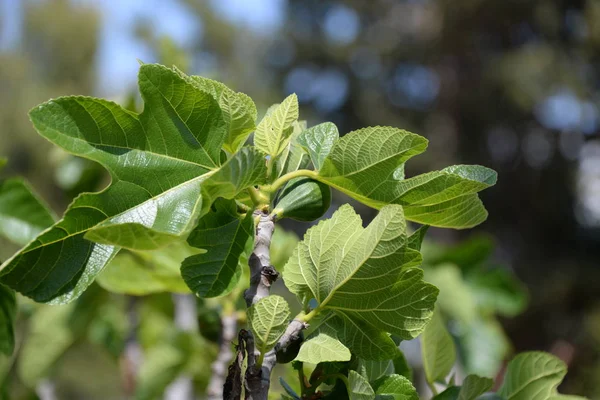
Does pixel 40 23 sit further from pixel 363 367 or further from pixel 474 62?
pixel 363 367

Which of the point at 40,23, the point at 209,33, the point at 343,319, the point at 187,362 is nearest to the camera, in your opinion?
the point at 343,319

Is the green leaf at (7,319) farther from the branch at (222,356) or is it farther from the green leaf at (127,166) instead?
the branch at (222,356)

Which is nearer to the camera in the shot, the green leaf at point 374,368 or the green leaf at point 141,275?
the green leaf at point 374,368

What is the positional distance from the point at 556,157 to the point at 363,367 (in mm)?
10536

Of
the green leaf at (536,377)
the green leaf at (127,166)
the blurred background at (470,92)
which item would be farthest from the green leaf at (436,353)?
the blurred background at (470,92)

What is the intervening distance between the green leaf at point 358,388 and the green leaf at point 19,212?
50cm

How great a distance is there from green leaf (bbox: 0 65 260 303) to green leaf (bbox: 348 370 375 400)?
6.5 inches

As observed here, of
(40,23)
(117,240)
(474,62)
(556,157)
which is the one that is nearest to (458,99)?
(474,62)

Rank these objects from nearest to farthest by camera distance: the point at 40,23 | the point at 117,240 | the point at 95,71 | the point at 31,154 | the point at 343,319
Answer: the point at 117,240 → the point at 343,319 → the point at 31,154 → the point at 95,71 → the point at 40,23

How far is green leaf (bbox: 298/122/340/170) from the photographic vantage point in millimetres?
511

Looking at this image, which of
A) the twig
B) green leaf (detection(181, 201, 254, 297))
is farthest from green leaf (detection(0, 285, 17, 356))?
the twig

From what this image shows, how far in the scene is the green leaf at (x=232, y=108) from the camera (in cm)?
47

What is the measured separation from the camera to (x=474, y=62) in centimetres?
1055

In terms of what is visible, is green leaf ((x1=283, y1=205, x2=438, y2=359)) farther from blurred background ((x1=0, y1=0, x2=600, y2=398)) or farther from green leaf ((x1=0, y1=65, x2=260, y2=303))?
blurred background ((x1=0, y1=0, x2=600, y2=398))
